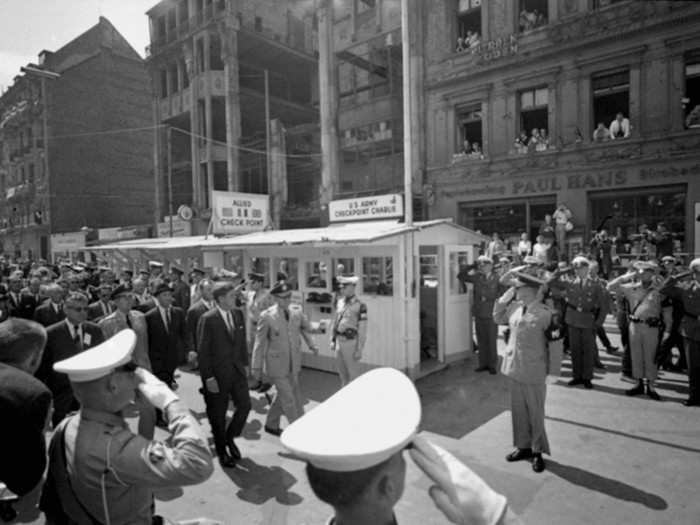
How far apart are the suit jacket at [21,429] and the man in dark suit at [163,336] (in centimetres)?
431

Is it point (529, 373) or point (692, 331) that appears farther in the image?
point (692, 331)

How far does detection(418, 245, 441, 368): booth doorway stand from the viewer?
30.5ft

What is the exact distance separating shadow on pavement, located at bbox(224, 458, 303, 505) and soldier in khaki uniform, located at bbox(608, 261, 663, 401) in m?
5.69

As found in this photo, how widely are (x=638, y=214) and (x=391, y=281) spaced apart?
1185 cm

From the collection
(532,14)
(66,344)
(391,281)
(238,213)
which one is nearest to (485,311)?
(391,281)

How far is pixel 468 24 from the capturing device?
19375mm

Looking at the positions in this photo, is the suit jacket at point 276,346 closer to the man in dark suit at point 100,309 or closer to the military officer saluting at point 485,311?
the man in dark suit at point 100,309

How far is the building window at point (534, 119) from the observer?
55.8 ft

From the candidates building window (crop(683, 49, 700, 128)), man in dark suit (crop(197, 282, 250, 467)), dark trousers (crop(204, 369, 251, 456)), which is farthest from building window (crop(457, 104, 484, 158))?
dark trousers (crop(204, 369, 251, 456))

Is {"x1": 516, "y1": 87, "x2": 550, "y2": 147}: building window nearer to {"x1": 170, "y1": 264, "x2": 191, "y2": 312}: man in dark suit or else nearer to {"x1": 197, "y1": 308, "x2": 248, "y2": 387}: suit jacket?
{"x1": 170, "y1": 264, "x2": 191, "y2": 312}: man in dark suit

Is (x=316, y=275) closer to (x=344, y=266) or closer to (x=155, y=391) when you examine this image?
(x=344, y=266)

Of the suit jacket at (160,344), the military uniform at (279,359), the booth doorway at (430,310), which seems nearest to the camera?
the military uniform at (279,359)

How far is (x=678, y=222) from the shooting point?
1468 centimetres

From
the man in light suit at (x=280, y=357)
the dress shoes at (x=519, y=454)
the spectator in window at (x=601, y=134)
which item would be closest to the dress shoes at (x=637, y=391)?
the dress shoes at (x=519, y=454)
